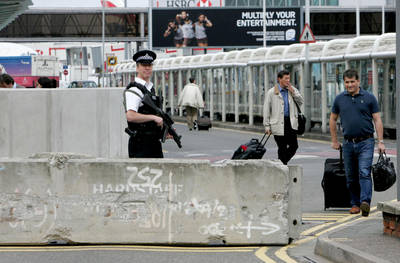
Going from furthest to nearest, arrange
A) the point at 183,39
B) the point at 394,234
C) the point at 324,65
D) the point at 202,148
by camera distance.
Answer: the point at 183,39
the point at 324,65
the point at 202,148
the point at 394,234

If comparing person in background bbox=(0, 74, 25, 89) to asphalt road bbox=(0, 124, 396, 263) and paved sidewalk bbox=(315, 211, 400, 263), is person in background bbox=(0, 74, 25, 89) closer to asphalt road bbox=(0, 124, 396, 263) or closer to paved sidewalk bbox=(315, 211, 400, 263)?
asphalt road bbox=(0, 124, 396, 263)

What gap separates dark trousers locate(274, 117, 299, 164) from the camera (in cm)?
1334

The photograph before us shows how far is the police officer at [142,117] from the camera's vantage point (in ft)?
30.9

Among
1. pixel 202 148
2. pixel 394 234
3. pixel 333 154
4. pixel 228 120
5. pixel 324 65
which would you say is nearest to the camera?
pixel 394 234

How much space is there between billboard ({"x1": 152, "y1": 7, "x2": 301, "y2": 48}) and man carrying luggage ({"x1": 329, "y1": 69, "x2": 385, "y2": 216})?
51971 mm

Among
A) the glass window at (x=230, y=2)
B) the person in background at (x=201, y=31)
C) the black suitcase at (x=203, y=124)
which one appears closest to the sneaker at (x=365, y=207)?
the black suitcase at (x=203, y=124)

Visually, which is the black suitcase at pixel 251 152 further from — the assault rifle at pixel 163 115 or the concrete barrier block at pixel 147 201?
the concrete barrier block at pixel 147 201

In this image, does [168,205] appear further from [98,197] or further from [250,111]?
[250,111]

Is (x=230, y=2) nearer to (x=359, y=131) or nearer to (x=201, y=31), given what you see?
(x=201, y=31)

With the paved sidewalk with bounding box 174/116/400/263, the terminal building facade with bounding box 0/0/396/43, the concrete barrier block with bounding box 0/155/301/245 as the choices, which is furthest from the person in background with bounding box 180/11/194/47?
the concrete barrier block with bounding box 0/155/301/245

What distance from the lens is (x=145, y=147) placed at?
9.65 meters

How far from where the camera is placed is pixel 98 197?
9438mm

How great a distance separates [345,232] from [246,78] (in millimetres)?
27227

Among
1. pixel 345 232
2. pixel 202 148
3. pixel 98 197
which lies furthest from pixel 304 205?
pixel 202 148
